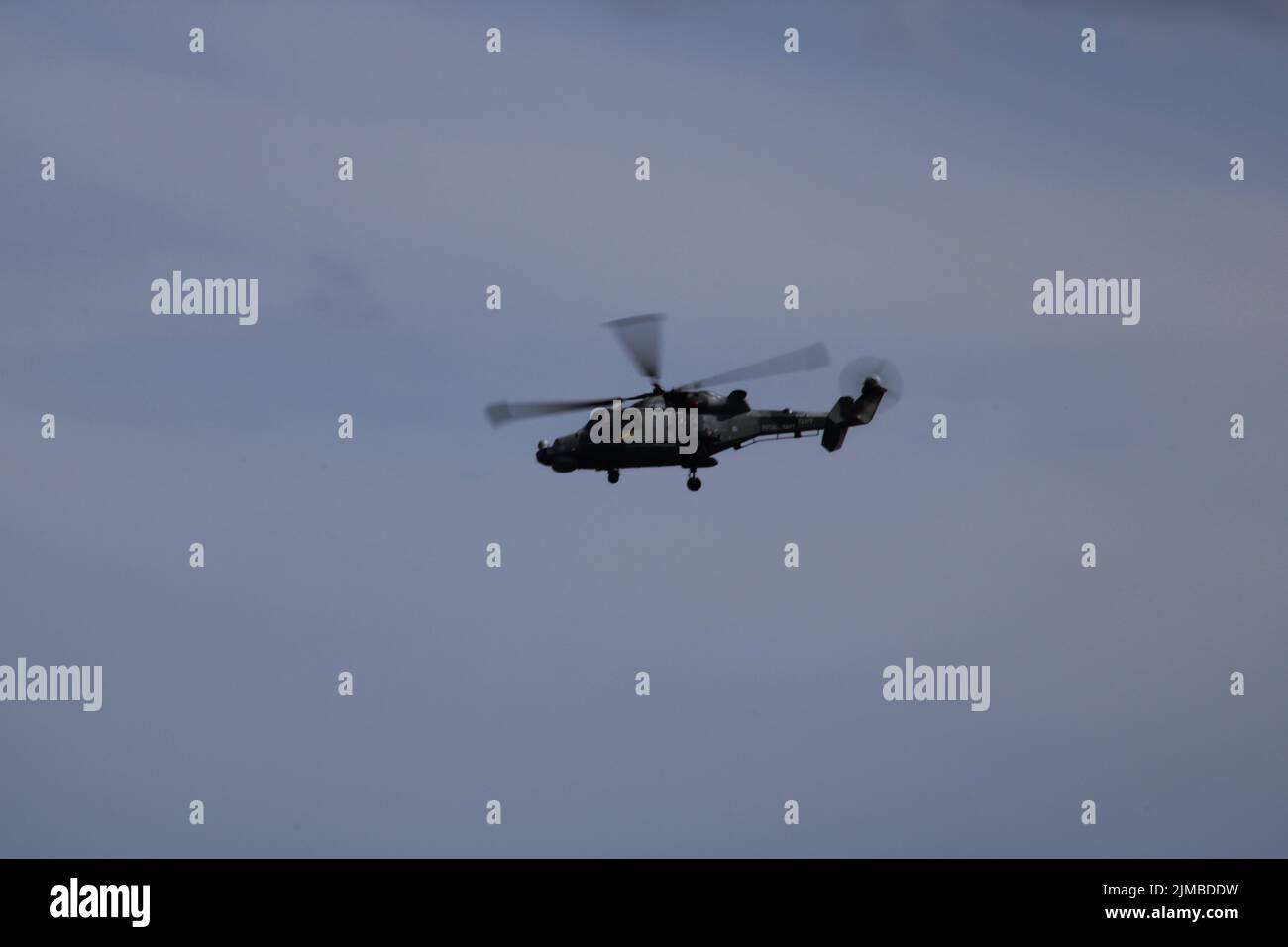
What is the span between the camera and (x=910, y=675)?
142 meters
